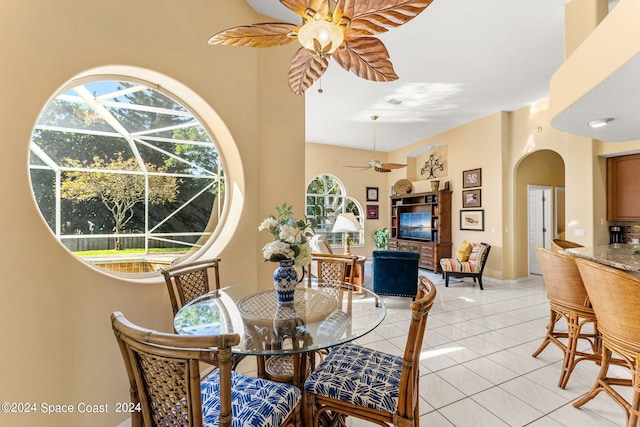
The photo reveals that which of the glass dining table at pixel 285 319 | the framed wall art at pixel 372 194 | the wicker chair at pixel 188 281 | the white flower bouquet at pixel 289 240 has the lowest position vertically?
the glass dining table at pixel 285 319

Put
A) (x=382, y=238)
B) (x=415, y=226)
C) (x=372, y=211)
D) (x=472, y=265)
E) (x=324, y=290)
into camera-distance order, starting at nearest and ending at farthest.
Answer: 1. (x=324, y=290)
2. (x=472, y=265)
3. (x=415, y=226)
4. (x=382, y=238)
5. (x=372, y=211)

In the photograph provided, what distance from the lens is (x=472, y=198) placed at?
5973 mm

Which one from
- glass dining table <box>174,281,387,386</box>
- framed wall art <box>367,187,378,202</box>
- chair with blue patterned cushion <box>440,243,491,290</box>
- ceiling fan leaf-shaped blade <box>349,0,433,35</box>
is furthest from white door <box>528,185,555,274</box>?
ceiling fan leaf-shaped blade <box>349,0,433,35</box>

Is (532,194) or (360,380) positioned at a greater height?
(532,194)

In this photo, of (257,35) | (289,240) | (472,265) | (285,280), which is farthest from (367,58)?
(472,265)

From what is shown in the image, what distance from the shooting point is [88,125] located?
2115 mm

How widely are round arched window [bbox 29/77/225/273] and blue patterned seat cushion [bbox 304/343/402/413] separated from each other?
1.86 m

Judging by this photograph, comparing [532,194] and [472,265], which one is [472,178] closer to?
[532,194]

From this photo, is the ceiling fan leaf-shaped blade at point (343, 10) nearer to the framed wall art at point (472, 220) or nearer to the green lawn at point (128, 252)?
the green lawn at point (128, 252)

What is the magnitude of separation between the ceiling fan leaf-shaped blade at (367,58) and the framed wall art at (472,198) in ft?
16.4

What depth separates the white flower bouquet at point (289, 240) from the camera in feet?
5.54

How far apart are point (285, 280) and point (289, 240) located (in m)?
0.27

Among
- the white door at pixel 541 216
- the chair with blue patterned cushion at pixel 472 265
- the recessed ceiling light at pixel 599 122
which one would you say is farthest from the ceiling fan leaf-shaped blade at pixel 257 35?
the white door at pixel 541 216

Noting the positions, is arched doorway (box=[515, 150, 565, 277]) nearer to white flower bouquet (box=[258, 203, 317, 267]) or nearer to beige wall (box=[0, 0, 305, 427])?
white flower bouquet (box=[258, 203, 317, 267])
